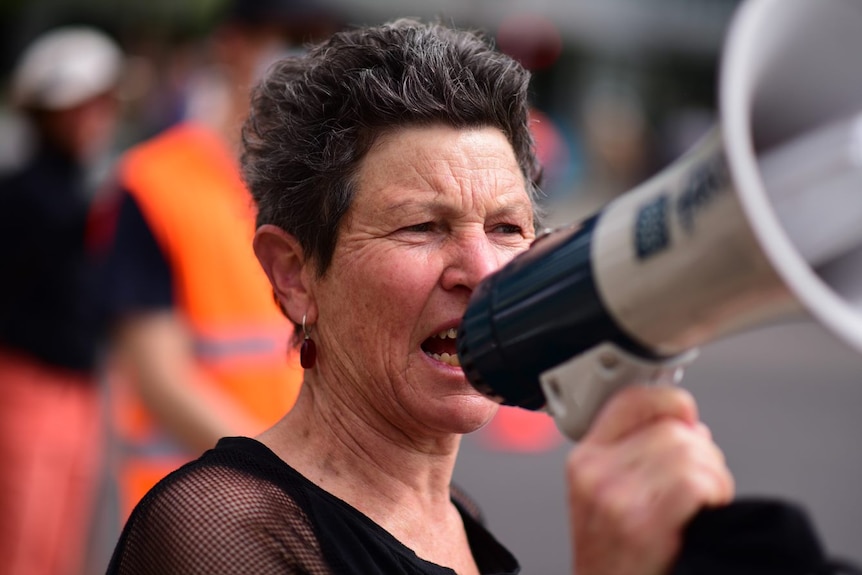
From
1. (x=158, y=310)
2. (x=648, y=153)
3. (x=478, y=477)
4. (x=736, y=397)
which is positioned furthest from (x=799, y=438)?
(x=648, y=153)

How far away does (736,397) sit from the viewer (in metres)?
11.2

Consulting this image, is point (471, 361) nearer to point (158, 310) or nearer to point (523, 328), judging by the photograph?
point (523, 328)

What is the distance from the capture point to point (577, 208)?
68.6 feet

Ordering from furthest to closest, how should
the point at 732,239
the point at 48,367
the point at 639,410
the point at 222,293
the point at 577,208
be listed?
the point at 577,208 → the point at 48,367 → the point at 222,293 → the point at 639,410 → the point at 732,239

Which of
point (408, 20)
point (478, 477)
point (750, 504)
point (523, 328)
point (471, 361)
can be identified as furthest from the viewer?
point (478, 477)

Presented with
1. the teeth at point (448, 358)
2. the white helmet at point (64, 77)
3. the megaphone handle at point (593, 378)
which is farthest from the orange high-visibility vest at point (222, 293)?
the white helmet at point (64, 77)

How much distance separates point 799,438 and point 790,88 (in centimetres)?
851

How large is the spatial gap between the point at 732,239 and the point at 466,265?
82 cm

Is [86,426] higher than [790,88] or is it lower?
lower

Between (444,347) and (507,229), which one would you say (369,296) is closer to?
(444,347)

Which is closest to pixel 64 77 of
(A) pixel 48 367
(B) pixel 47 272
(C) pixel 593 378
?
→ (B) pixel 47 272

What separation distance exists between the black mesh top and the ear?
32 centimetres

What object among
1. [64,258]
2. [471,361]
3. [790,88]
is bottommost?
[64,258]

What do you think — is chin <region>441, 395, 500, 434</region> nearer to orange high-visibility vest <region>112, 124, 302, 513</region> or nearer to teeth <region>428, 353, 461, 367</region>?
teeth <region>428, 353, 461, 367</region>
